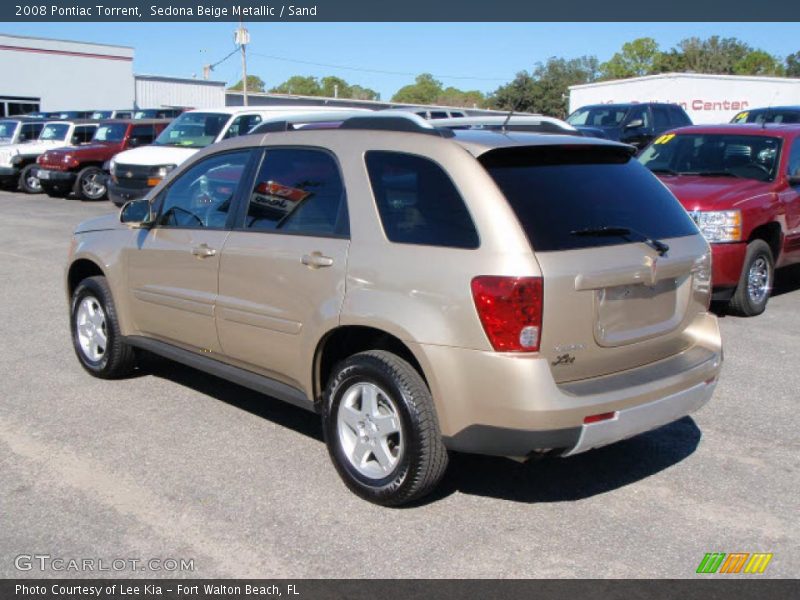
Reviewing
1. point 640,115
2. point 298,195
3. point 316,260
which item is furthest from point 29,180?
point 316,260

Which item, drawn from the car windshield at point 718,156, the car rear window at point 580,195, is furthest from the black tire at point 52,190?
the car rear window at point 580,195

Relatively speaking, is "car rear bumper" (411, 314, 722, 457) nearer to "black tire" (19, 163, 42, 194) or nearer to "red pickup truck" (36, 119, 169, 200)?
"red pickup truck" (36, 119, 169, 200)

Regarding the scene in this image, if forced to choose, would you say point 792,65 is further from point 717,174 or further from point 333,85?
point 717,174

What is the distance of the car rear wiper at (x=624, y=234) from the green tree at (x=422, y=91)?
12689cm

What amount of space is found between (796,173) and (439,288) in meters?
6.66

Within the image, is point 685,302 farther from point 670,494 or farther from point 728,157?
point 728,157

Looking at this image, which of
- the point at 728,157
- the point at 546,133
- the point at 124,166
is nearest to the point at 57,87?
the point at 124,166

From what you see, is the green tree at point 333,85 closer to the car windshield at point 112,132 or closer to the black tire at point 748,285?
the car windshield at point 112,132

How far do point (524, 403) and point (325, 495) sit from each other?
1225 mm

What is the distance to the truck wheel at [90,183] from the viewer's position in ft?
69.4

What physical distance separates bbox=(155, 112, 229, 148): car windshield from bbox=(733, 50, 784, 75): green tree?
3271 inches

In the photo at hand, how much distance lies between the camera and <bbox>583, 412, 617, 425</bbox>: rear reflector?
387cm

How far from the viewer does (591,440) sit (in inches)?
154
